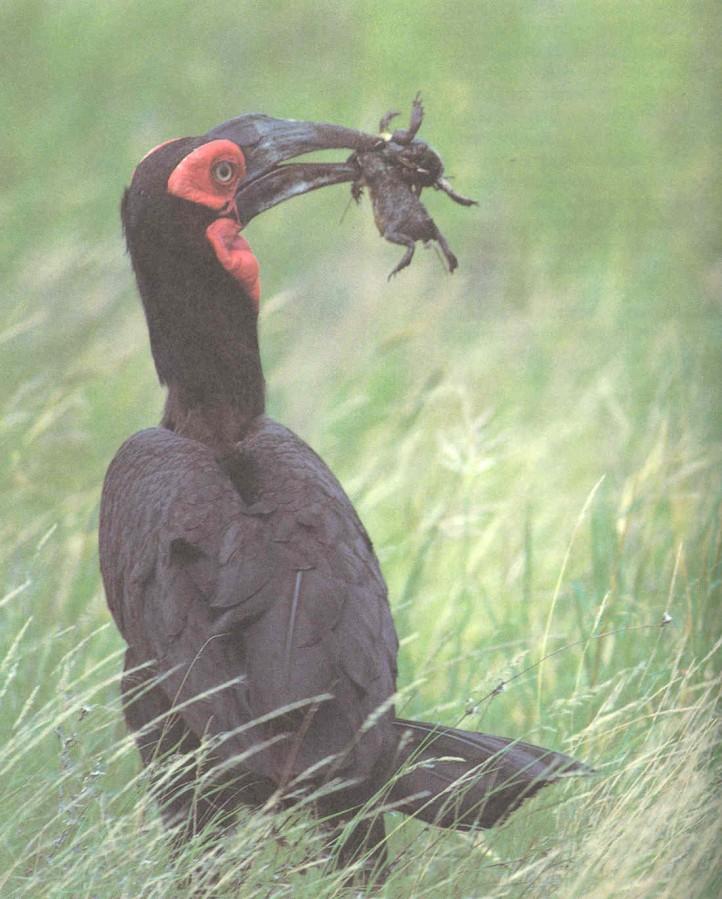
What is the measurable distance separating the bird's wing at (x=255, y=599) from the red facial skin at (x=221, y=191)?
0.39 m

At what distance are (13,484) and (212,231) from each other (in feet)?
4.03

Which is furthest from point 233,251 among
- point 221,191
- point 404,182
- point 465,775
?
point 465,775

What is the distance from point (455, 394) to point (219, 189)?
1.81 metres

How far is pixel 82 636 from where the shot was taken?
3975 mm

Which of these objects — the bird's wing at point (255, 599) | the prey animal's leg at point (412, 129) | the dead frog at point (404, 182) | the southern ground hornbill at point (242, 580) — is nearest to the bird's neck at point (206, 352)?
the southern ground hornbill at point (242, 580)

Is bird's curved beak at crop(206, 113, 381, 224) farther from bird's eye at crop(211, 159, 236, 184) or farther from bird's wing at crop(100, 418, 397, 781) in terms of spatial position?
bird's wing at crop(100, 418, 397, 781)

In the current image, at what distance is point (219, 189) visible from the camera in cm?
349

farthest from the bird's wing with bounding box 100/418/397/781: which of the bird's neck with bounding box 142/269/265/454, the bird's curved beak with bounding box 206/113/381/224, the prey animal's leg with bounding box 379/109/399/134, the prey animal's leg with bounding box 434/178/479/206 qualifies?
the prey animal's leg with bounding box 379/109/399/134

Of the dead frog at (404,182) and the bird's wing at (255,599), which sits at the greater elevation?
the dead frog at (404,182)

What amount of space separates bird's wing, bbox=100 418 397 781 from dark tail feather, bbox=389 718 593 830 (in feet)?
0.30

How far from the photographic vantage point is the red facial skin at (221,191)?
11.3ft

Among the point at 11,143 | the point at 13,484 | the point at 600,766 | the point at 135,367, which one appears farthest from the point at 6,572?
the point at 600,766

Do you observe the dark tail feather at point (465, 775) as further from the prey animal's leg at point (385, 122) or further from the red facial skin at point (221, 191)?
the prey animal's leg at point (385, 122)

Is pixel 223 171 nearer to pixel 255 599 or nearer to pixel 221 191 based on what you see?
pixel 221 191
